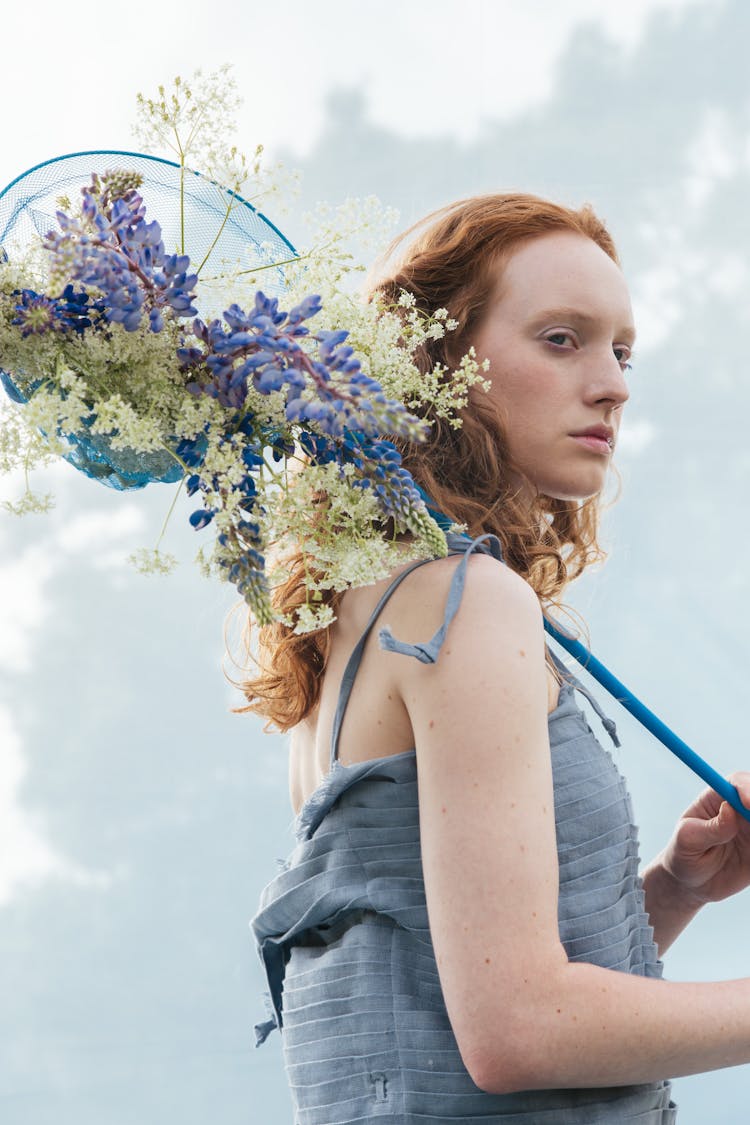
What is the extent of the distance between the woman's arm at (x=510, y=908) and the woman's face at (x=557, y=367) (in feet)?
1.02

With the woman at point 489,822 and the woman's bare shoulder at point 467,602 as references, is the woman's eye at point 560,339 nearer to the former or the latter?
the woman at point 489,822

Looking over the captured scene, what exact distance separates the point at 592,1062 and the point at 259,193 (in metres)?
0.77

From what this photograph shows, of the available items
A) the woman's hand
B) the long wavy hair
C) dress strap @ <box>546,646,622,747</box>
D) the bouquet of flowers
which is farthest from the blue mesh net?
the woman's hand

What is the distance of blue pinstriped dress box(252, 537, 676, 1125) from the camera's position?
0.91m

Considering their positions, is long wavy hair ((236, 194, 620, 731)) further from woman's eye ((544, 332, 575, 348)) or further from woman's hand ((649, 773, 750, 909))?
woman's hand ((649, 773, 750, 909))

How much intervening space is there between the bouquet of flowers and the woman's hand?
1.81ft

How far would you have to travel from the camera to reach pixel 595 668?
1.15 metres

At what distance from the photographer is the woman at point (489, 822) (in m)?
0.83

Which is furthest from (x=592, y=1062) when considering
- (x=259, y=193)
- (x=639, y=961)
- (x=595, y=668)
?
(x=259, y=193)

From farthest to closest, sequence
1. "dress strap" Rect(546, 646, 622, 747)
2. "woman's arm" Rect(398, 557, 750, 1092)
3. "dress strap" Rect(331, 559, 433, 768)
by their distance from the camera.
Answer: "dress strap" Rect(546, 646, 622, 747)
"dress strap" Rect(331, 559, 433, 768)
"woman's arm" Rect(398, 557, 750, 1092)

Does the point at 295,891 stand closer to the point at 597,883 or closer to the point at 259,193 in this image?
the point at 597,883

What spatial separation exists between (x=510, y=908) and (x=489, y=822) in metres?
0.06

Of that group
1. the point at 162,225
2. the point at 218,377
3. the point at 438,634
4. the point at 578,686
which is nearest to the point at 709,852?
the point at 578,686

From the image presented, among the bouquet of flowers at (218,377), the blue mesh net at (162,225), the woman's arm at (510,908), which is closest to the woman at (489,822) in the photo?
the woman's arm at (510,908)
